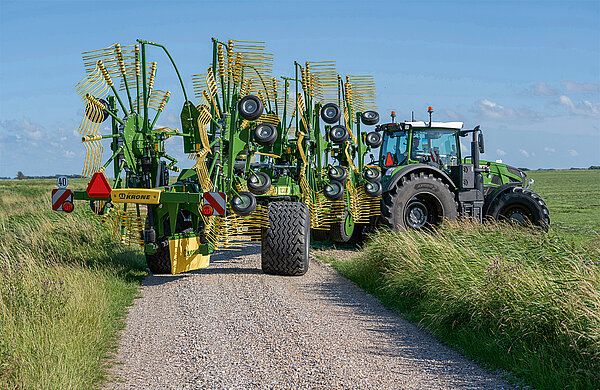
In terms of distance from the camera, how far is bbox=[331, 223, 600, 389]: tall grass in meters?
5.04

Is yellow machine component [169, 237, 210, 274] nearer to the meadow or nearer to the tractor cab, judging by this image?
the meadow

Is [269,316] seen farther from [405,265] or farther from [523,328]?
[523,328]

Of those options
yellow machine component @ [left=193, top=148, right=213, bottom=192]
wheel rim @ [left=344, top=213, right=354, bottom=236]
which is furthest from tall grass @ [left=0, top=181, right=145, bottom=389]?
wheel rim @ [left=344, top=213, right=354, bottom=236]

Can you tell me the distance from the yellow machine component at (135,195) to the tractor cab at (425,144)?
21.1ft

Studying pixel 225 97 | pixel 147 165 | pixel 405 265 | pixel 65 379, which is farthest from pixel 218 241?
pixel 65 379

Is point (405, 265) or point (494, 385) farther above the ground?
point (405, 265)

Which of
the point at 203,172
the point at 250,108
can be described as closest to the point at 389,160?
the point at 250,108

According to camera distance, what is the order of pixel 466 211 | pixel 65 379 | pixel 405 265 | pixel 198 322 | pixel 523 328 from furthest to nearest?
pixel 466 211 < pixel 405 265 < pixel 198 322 < pixel 523 328 < pixel 65 379

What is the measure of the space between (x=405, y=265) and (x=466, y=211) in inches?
199

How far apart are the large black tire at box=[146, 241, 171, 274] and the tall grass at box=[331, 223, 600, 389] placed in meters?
3.01

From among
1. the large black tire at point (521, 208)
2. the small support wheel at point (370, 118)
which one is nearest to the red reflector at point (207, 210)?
the small support wheel at point (370, 118)

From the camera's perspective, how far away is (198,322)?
699 centimetres

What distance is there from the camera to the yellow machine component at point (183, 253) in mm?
8828

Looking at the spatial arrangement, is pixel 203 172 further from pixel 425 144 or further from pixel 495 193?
pixel 495 193
